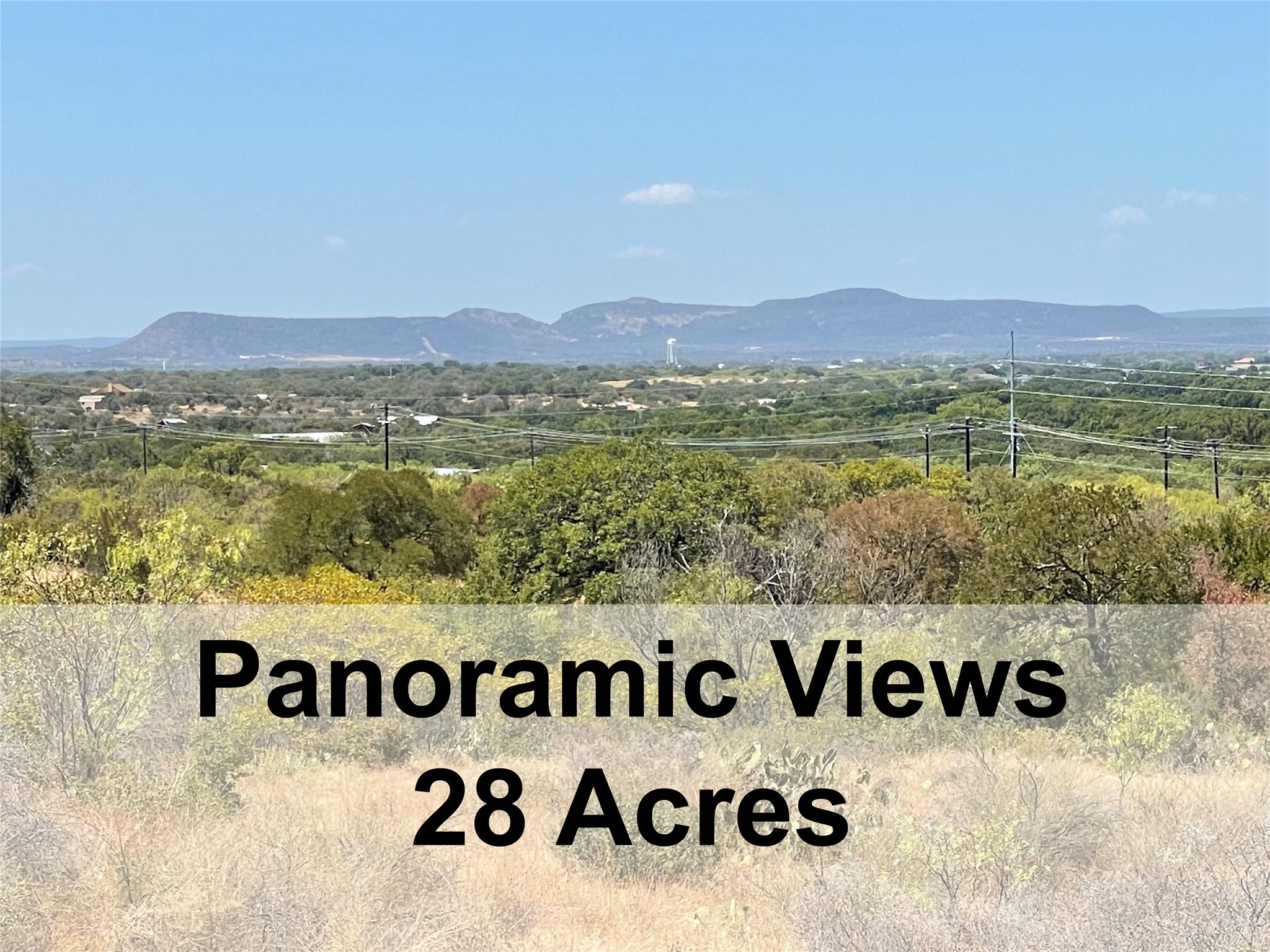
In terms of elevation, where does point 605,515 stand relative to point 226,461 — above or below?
above

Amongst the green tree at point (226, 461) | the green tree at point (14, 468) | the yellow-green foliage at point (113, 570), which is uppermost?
the yellow-green foliage at point (113, 570)

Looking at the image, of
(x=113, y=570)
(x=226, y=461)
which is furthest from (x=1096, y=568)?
(x=226, y=461)

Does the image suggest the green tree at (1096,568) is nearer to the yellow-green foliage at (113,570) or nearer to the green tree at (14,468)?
the yellow-green foliage at (113,570)

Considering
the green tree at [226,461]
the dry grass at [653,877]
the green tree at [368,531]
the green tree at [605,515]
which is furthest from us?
the green tree at [226,461]

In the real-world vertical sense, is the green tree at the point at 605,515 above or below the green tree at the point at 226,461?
above

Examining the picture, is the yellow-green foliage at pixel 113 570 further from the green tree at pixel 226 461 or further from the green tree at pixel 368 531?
the green tree at pixel 226 461

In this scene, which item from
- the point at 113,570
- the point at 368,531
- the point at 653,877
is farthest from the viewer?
the point at 368,531

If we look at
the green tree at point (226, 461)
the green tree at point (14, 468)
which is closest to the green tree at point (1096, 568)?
the green tree at point (14, 468)

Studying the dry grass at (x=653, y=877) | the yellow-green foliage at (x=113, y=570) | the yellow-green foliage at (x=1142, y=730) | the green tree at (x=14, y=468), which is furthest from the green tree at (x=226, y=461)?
the yellow-green foliage at (x=1142, y=730)

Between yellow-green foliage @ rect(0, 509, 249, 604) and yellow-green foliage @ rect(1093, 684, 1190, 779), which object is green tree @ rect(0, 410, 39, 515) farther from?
yellow-green foliage @ rect(1093, 684, 1190, 779)

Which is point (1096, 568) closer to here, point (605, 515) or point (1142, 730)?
point (1142, 730)

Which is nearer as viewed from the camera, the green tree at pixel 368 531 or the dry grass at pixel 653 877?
the dry grass at pixel 653 877

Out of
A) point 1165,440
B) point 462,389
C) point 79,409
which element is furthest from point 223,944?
point 462,389

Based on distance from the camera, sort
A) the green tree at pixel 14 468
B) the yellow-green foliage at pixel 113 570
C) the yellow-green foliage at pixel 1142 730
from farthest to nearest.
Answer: the green tree at pixel 14 468 < the yellow-green foliage at pixel 1142 730 < the yellow-green foliage at pixel 113 570
